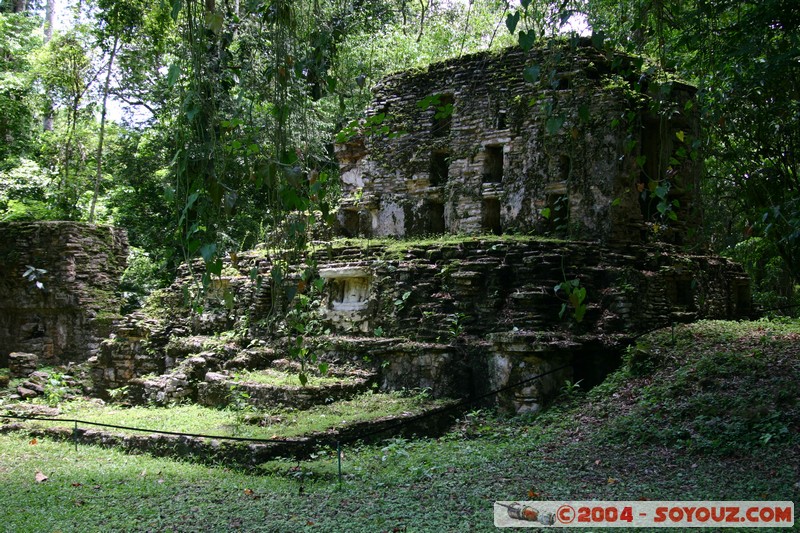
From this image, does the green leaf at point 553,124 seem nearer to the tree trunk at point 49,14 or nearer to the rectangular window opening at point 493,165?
the rectangular window opening at point 493,165

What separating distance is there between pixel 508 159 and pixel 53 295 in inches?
387

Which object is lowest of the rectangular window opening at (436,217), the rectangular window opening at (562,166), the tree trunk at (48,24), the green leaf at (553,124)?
the green leaf at (553,124)

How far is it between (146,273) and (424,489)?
45.4ft

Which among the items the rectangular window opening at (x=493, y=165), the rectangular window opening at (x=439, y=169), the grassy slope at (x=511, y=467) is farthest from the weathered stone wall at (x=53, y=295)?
the rectangular window opening at (x=493, y=165)

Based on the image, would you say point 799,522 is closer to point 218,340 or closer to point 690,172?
point 690,172

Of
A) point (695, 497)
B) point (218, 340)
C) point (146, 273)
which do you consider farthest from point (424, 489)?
point (146, 273)

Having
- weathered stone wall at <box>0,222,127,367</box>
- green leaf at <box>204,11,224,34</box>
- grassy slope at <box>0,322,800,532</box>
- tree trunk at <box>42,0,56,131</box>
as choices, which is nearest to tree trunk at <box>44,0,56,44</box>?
tree trunk at <box>42,0,56,131</box>

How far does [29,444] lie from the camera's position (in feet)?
30.9

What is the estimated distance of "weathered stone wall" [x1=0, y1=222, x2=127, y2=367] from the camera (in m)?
15.2

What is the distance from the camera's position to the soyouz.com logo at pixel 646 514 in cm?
488

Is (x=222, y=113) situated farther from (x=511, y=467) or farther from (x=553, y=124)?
(x=553, y=124)

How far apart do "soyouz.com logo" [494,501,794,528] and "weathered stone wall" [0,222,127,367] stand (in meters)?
12.1

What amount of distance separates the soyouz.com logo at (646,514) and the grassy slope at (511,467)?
21 cm

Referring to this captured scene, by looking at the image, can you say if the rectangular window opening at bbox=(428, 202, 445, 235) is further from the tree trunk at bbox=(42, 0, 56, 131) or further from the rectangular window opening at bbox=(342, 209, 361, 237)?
the tree trunk at bbox=(42, 0, 56, 131)
